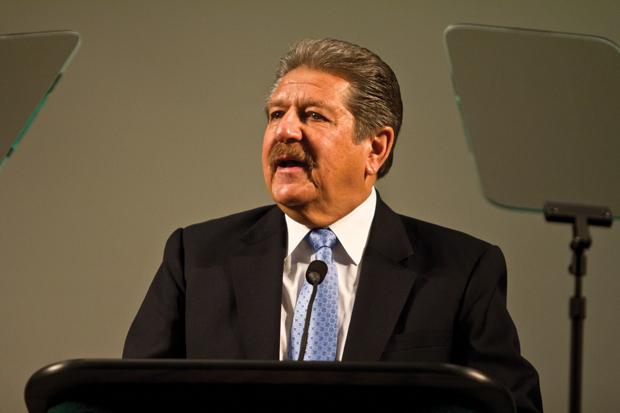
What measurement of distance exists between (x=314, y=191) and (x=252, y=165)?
942 millimetres

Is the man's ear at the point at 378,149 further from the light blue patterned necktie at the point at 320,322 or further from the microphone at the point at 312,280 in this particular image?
the microphone at the point at 312,280

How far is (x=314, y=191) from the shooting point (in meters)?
2.11

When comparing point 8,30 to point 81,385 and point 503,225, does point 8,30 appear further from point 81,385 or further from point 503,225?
point 81,385

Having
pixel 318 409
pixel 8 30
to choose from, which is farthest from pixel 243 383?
pixel 8 30

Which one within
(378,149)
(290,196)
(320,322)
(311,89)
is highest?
(311,89)

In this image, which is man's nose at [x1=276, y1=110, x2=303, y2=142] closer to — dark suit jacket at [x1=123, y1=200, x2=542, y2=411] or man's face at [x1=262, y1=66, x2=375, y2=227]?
man's face at [x1=262, y1=66, x2=375, y2=227]

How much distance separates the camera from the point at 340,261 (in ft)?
6.98

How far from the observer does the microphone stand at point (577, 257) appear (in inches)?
49.7

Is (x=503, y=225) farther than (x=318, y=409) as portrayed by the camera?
Yes

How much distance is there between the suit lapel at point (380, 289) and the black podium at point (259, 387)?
2.68ft

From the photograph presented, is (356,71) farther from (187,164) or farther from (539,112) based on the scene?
(187,164)

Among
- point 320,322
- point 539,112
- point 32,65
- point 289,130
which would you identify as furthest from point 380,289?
point 32,65

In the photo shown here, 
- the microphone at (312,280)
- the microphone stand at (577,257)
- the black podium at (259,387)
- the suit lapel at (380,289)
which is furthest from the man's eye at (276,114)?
the black podium at (259,387)

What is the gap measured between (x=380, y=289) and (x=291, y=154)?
33cm
